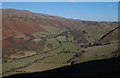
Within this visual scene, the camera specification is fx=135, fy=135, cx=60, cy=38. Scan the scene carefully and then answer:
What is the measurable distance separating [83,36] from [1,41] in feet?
107

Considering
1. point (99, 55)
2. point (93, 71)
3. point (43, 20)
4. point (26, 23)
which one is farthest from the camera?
point (43, 20)

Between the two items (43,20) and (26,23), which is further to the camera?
(43,20)

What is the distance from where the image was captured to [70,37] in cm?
6000

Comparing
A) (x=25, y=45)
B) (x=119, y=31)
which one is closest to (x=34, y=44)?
(x=25, y=45)

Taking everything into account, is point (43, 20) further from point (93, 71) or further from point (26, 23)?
point (93, 71)

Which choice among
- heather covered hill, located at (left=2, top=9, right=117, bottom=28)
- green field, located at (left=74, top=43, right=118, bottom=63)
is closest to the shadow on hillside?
green field, located at (left=74, top=43, right=118, bottom=63)

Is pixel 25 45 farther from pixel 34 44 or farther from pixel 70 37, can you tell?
pixel 70 37

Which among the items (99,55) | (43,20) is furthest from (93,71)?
(43,20)

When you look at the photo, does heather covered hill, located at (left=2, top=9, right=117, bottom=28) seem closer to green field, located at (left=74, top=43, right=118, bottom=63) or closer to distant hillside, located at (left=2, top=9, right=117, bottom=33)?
distant hillside, located at (left=2, top=9, right=117, bottom=33)

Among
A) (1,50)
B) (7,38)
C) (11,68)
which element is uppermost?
(7,38)

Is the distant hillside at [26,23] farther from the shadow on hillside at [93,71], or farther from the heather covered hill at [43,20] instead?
the shadow on hillside at [93,71]

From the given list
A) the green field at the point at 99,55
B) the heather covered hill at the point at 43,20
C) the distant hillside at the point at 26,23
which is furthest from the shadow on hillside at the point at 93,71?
the heather covered hill at the point at 43,20

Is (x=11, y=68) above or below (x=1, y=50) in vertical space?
below

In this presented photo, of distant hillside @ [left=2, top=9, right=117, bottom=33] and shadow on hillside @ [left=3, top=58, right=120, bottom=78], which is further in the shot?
distant hillside @ [left=2, top=9, right=117, bottom=33]
